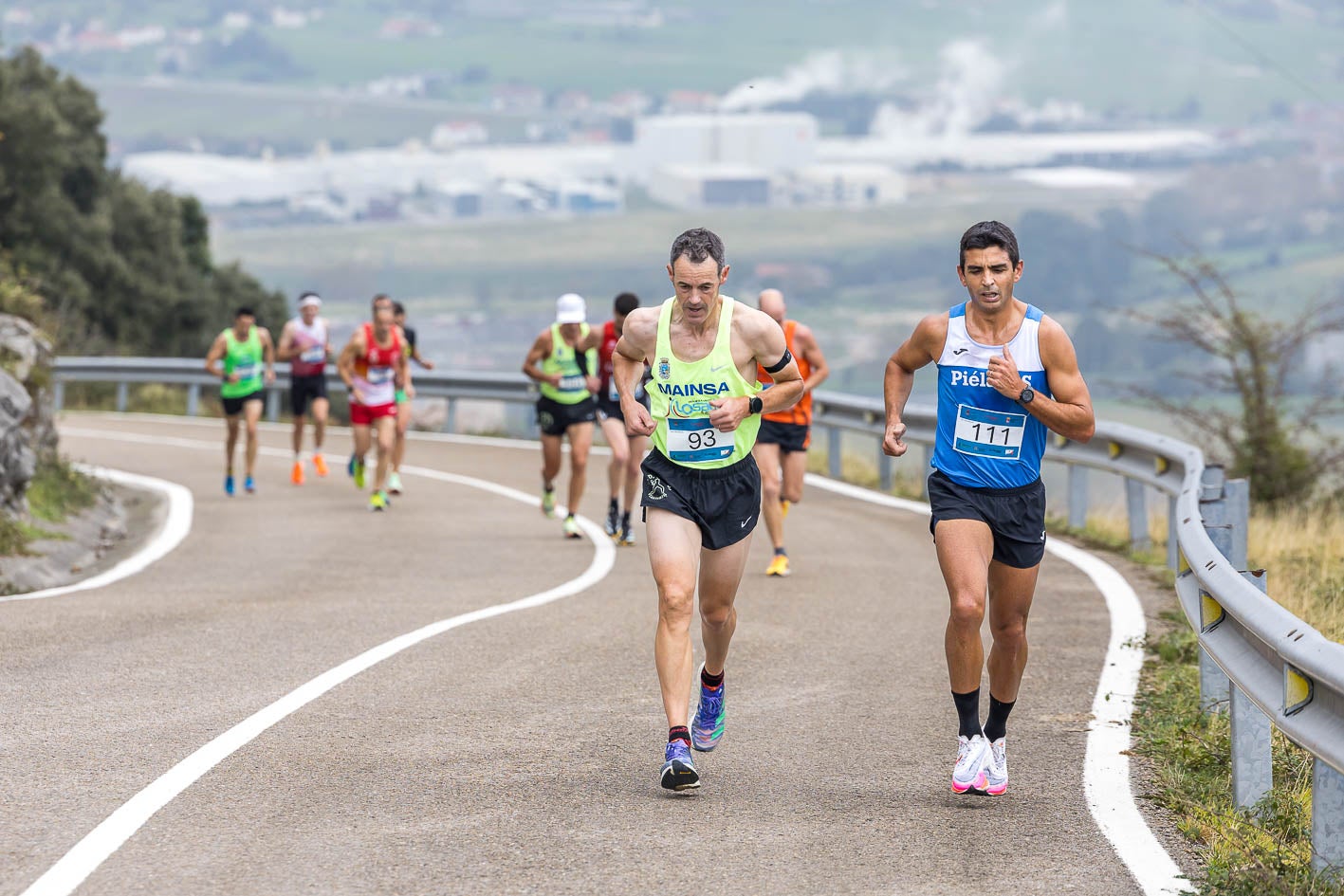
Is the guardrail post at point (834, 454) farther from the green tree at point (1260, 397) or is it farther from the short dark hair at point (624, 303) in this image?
the short dark hair at point (624, 303)

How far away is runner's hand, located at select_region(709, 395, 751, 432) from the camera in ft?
22.2

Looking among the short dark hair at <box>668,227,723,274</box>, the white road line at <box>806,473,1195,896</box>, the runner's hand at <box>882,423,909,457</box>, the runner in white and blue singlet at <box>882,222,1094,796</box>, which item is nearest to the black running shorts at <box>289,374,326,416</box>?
the white road line at <box>806,473,1195,896</box>

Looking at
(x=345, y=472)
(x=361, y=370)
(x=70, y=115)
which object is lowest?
(x=345, y=472)

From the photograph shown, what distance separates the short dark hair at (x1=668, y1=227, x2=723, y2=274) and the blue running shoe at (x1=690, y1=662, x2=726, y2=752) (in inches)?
64.0

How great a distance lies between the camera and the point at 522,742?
23.7ft

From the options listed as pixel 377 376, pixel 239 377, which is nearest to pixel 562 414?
pixel 377 376

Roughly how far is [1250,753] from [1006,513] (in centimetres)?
118

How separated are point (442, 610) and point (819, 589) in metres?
2.65

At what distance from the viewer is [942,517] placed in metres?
6.65

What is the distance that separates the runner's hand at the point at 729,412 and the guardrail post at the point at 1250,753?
6.34 feet

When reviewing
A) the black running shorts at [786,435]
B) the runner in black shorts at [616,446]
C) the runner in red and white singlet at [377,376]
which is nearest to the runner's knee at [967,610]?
the black running shorts at [786,435]

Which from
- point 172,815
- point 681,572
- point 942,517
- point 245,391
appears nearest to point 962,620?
point 942,517

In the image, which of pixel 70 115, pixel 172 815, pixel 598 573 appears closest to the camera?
pixel 172 815

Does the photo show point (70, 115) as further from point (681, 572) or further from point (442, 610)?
point (681, 572)
